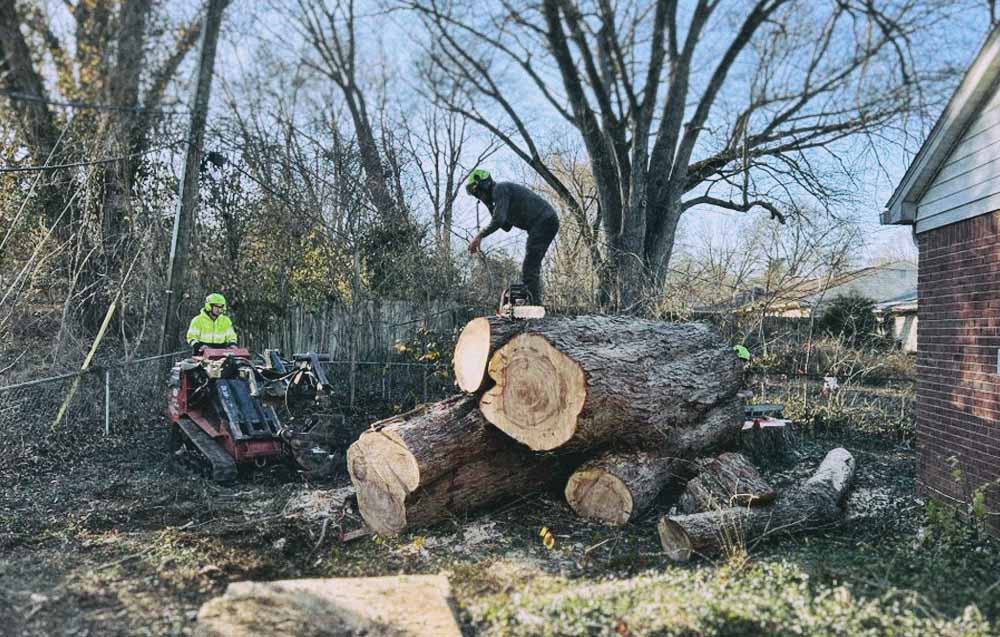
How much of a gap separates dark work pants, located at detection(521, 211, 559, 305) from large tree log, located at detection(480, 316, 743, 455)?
116cm

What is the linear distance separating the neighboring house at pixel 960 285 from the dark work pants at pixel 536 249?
319 centimetres

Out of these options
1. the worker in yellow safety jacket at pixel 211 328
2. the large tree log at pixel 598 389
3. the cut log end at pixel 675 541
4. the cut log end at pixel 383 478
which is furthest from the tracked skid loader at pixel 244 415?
the cut log end at pixel 675 541

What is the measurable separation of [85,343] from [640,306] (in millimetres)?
8216

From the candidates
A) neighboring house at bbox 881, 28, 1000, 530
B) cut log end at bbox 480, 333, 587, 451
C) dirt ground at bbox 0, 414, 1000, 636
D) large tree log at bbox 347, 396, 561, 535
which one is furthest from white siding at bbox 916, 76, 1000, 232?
large tree log at bbox 347, 396, 561, 535

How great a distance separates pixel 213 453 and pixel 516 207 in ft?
12.5

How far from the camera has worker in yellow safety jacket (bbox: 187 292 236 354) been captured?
303 inches

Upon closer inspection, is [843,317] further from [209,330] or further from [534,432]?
[209,330]

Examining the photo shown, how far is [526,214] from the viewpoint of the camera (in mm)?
7270

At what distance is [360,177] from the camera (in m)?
10.9

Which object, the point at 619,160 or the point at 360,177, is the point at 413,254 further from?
the point at 619,160

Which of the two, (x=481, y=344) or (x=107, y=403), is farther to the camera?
(x=107, y=403)

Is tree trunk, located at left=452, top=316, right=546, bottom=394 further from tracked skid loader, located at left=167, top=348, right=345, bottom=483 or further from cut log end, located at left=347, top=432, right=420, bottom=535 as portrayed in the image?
tracked skid loader, located at left=167, top=348, right=345, bottom=483

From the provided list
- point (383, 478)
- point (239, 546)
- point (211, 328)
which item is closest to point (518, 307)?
point (383, 478)

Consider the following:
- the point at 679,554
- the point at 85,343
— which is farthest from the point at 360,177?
the point at 679,554
